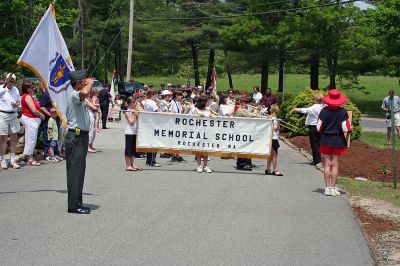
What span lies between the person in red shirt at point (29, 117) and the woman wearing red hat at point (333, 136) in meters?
6.20

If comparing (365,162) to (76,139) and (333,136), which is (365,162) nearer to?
(333,136)

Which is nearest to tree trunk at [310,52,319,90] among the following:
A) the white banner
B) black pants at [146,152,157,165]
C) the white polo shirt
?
the white banner

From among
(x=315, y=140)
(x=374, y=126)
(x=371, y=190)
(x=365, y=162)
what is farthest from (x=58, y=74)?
Result: (x=374, y=126)

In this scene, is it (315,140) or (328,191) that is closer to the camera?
(328,191)

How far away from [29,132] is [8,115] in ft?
2.86

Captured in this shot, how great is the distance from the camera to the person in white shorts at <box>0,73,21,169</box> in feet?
47.9

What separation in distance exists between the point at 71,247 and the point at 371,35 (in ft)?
122

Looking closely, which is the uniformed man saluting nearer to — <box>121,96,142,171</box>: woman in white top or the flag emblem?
the flag emblem

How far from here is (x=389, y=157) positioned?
62.3 feet

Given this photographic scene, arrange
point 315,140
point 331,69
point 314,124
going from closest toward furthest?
point 314,124, point 315,140, point 331,69

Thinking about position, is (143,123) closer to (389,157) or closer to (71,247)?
(389,157)

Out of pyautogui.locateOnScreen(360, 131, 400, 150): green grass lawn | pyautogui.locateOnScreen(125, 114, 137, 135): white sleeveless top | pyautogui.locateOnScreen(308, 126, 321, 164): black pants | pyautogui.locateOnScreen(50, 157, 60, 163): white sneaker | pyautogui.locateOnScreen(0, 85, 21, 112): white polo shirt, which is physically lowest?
pyautogui.locateOnScreen(50, 157, 60, 163): white sneaker

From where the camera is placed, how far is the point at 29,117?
611 inches

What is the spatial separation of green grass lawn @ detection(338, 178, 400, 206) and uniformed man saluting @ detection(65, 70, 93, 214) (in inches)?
210
